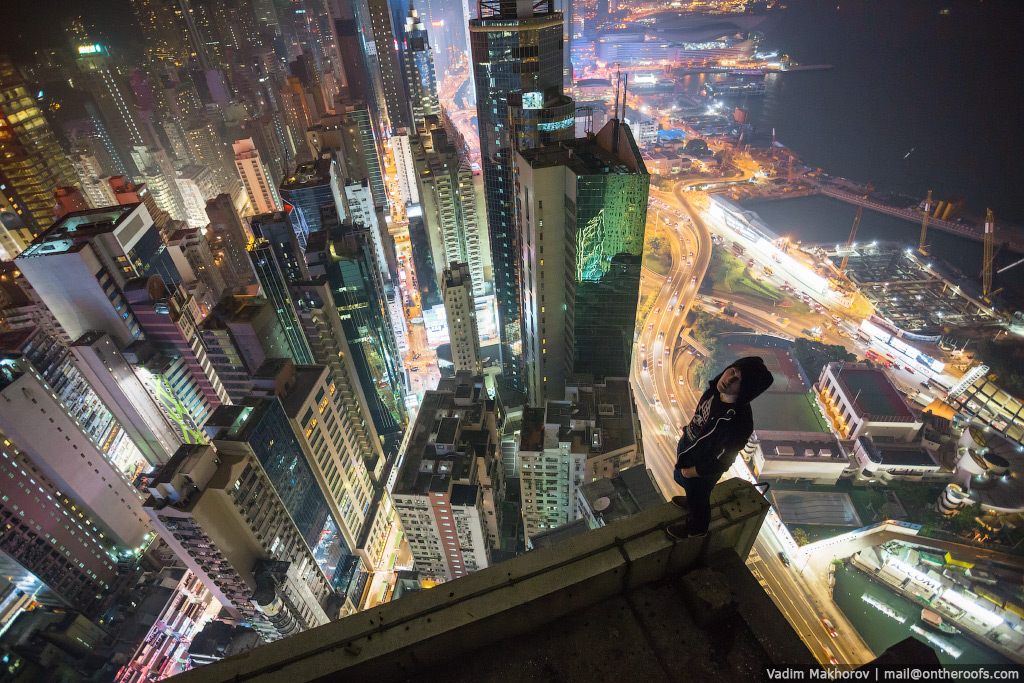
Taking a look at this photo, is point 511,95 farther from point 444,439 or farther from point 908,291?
point 908,291

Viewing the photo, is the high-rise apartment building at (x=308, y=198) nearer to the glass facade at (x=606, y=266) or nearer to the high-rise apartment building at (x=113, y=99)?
the glass facade at (x=606, y=266)

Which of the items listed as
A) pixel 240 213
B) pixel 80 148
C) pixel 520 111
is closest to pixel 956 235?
pixel 520 111

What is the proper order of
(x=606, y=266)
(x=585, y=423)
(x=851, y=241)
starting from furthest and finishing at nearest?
1. (x=851, y=241)
2. (x=606, y=266)
3. (x=585, y=423)

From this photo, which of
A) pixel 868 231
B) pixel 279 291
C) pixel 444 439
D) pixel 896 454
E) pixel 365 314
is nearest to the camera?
pixel 444 439

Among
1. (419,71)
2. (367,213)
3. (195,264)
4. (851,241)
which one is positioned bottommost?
(851,241)

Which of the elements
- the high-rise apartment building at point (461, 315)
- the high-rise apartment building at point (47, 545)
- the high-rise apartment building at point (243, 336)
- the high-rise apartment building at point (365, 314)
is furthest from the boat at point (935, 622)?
the high-rise apartment building at point (47, 545)

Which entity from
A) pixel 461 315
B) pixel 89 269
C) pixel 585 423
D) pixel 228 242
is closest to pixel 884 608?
pixel 585 423

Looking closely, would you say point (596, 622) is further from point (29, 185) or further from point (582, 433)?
point (29, 185)

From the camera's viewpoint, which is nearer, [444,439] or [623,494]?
[623,494]

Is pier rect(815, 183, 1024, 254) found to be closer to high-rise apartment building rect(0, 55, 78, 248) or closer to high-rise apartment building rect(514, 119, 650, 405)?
high-rise apartment building rect(514, 119, 650, 405)
